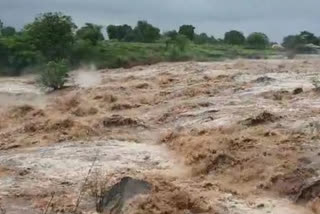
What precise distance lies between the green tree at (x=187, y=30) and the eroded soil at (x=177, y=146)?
3047 cm

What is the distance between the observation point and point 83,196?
553 inches

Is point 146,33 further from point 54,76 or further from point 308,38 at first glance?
point 54,76

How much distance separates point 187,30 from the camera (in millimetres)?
60219

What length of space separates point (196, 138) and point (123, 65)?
86.6ft

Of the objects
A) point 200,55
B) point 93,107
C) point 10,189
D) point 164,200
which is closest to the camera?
point 164,200

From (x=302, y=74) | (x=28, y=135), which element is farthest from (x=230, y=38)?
(x=28, y=135)

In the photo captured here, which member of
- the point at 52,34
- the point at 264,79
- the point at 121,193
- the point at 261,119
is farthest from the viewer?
the point at 52,34

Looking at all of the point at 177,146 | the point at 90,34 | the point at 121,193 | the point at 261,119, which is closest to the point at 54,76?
the point at 90,34

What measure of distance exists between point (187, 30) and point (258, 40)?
6995 mm

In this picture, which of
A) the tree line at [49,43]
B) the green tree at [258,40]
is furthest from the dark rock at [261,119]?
the green tree at [258,40]

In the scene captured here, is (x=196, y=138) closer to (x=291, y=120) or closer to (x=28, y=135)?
(x=291, y=120)

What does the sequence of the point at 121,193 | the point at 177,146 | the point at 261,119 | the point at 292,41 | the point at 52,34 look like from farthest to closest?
the point at 292,41, the point at 52,34, the point at 261,119, the point at 177,146, the point at 121,193

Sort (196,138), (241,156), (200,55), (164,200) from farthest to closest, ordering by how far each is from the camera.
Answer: (200,55) < (196,138) < (241,156) < (164,200)

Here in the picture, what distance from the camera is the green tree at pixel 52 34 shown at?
135 feet
